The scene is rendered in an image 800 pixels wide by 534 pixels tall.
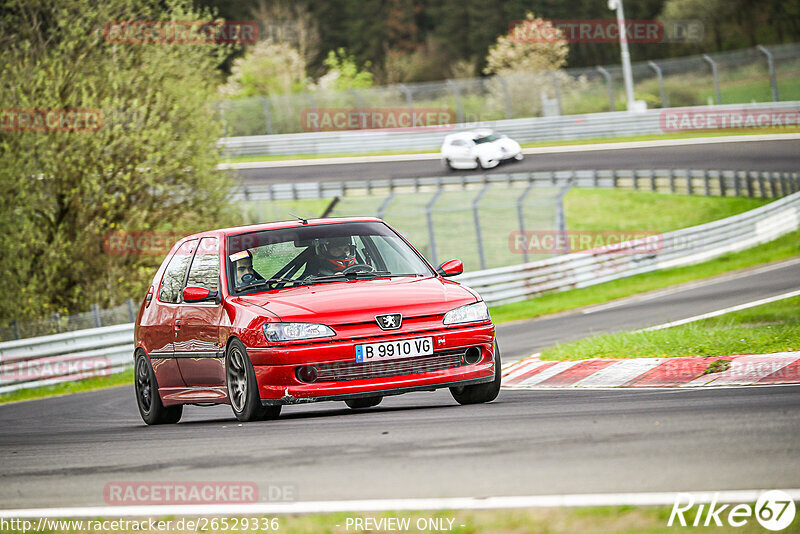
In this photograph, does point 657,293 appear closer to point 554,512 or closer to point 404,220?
point 404,220

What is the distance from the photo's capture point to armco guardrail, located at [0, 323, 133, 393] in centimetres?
1916

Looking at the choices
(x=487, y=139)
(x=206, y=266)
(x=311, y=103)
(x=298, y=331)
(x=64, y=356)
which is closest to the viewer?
(x=298, y=331)

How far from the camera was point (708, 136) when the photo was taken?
154ft

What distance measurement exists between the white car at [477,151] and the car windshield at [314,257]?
116 feet

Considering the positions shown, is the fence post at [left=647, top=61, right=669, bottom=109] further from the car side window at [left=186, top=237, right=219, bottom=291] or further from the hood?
the hood

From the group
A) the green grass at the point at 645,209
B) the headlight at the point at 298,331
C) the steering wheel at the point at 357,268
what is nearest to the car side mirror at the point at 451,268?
the steering wheel at the point at 357,268

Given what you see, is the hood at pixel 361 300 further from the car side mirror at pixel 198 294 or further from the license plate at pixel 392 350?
the car side mirror at pixel 198 294

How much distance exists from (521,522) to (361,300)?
4.05 m

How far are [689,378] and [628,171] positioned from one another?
30.8m

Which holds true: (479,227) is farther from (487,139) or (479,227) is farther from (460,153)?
(487,139)

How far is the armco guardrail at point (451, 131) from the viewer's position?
1939 inches

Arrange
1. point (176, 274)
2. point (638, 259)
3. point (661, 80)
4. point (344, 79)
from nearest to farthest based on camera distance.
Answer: point (176, 274)
point (638, 259)
point (661, 80)
point (344, 79)

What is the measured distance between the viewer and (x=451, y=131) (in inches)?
2062

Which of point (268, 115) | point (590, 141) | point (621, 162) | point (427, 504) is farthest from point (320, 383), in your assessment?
point (268, 115)
